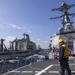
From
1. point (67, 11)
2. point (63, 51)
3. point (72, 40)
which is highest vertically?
point (67, 11)

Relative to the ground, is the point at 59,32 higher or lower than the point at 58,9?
lower

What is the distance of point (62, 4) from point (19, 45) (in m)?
64.9

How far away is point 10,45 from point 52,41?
6486cm

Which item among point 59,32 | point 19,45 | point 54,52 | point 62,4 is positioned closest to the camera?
point 54,52

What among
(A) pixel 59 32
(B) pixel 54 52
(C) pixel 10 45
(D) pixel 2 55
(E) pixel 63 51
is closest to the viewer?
(E) pixel 63 51

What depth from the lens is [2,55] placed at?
219 feet

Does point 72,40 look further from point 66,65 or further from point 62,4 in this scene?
point 66,65

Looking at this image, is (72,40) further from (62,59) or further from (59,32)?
(62,59)

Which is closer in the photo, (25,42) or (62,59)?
(62,59)

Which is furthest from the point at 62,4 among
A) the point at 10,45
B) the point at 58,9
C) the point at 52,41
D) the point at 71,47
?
the point at 10,45

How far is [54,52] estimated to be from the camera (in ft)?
109

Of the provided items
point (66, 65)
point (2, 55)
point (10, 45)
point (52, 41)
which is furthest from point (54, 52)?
point (10, 45)

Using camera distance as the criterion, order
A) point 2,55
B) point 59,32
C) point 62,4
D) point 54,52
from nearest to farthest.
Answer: point 54,52, point 59,32, point 62,4, point 2,55

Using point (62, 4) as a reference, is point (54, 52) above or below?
below
